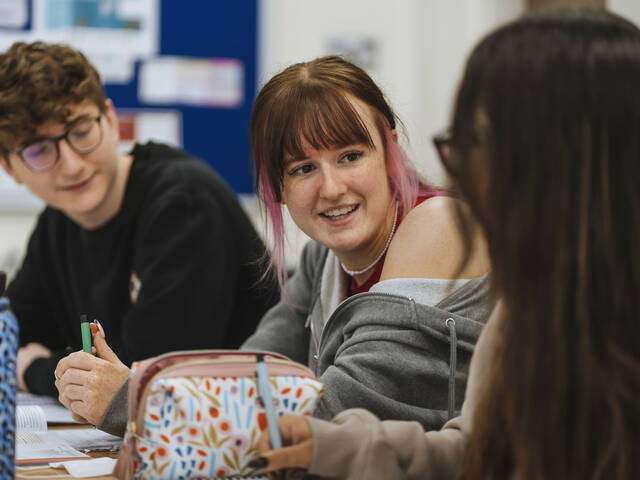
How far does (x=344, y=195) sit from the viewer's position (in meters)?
1.45

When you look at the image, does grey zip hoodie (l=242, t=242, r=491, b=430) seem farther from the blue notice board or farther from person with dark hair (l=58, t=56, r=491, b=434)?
the blue notice board

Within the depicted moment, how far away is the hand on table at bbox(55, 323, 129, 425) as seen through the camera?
120 centimetres

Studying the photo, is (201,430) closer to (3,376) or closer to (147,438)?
(147,438)

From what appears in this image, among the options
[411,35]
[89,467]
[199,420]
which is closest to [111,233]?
[89,467]

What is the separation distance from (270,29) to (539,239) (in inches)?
107

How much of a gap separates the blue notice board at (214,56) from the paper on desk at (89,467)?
7.29ft

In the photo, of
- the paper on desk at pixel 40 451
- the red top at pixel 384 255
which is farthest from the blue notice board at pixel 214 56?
the paper on desk at pixel 40 451

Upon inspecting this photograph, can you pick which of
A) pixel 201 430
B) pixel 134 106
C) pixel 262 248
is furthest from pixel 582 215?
pixel 134 106

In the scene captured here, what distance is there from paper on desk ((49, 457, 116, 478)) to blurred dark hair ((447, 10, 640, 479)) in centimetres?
57

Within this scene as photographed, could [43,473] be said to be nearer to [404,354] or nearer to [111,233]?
[404,354]

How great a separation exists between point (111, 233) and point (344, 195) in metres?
0.85

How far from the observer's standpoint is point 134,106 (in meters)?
3.19

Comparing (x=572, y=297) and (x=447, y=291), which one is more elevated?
(x=572, y=297)

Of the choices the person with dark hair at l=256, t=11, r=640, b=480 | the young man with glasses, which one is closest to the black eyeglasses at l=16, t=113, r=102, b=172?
the young man with glasses
